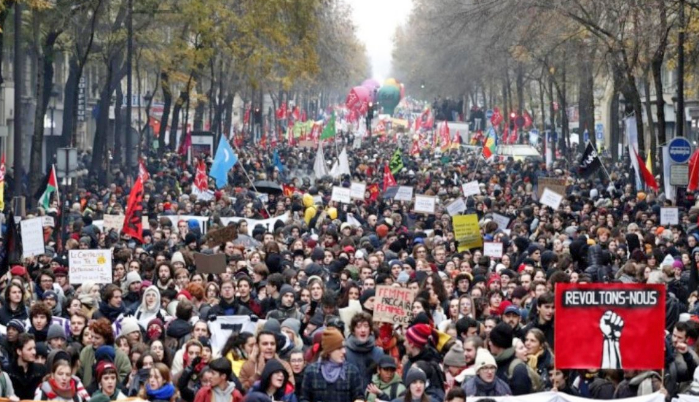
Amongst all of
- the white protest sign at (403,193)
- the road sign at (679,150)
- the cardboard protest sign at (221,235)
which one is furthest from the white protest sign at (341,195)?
the cardboard protest sign at (221,235)

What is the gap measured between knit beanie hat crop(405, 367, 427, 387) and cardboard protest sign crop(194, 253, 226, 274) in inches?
302

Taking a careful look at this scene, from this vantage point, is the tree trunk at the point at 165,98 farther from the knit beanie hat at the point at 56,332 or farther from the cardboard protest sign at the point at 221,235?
the knit beanie hat at the point at 56,332

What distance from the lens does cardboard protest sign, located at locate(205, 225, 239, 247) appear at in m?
21.7

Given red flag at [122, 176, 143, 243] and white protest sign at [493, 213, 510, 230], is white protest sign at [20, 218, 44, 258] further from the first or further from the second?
white protest sign at [493, 213, 510, 230]

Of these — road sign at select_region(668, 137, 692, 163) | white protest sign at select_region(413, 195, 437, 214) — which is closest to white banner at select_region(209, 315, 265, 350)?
white protest sign at select_region(413, 195, 437, 214)

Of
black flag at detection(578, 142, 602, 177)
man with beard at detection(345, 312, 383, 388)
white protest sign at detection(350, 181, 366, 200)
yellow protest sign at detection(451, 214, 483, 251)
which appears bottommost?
man with beard at detection(345, 312, 383, 388)

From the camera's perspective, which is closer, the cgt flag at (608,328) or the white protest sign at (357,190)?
the cgt flag at (608,328)

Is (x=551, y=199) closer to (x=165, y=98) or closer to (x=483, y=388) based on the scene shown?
(x=483, y=388)

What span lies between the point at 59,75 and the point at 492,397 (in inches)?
2148

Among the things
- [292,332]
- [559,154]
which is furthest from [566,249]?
[559,154]

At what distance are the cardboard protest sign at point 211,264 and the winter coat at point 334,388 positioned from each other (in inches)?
291

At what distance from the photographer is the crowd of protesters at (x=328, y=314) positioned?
37.3ft

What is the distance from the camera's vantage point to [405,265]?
18953 millimetres

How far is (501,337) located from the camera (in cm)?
1218
